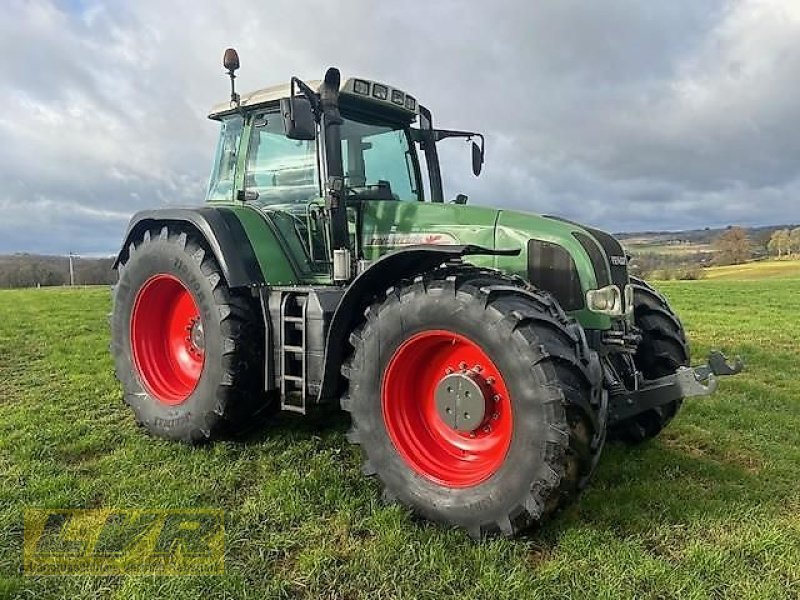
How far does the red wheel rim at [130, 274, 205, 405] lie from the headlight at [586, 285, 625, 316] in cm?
306

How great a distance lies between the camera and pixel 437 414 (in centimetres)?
390

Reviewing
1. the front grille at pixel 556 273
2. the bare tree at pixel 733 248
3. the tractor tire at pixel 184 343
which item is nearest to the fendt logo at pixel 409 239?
the front grille at pixel 556 273

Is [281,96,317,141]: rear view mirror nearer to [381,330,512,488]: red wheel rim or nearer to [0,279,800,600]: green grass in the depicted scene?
[381,330,512,488]: red wheel rim

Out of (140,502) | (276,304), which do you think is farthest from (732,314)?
(140,502)

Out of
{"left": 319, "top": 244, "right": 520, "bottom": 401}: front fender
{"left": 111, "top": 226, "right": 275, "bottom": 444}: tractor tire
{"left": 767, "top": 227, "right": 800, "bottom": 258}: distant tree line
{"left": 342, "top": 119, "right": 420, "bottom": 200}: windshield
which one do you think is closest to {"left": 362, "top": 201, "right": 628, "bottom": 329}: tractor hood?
{"left": 319, "top": 244, "right": 520, "bottom": 401}: front fender

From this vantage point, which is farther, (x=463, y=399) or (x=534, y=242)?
(x=534, y=242)

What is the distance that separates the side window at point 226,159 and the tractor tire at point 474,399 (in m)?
2.27

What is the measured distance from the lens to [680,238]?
233 ft

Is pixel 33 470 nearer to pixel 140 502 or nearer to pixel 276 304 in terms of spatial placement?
pixel 140 502

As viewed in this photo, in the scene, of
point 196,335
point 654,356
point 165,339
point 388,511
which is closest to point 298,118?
point 196,335

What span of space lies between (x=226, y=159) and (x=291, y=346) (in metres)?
2.03

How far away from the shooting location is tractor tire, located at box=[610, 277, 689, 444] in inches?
188

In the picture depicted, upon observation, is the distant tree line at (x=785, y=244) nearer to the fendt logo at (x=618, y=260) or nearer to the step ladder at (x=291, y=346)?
the fendt logo at (x=618, y=260)

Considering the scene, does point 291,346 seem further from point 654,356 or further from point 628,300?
point 654,356
